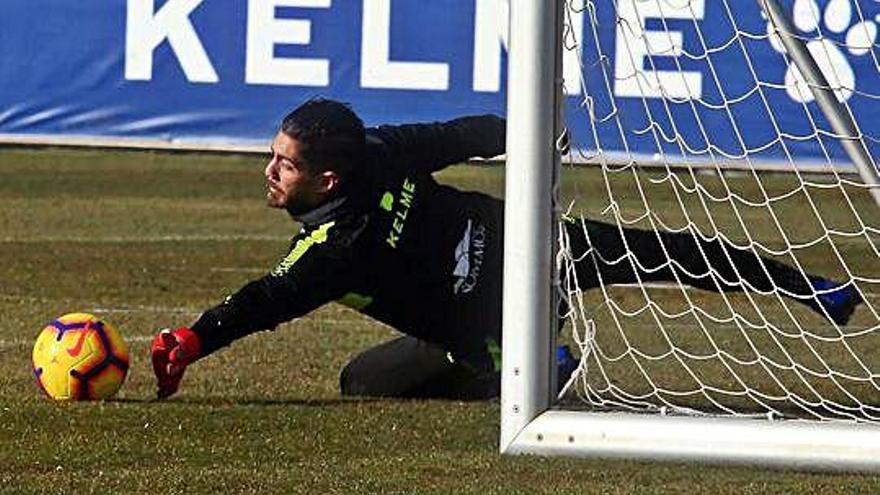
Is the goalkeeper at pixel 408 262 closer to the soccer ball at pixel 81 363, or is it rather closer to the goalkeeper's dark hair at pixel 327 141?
the goalkeeper's dark hair at pixel 327 141

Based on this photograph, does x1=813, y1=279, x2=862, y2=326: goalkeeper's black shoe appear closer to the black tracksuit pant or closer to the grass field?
the black tracksuit pant

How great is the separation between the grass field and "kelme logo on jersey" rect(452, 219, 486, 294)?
0.44m

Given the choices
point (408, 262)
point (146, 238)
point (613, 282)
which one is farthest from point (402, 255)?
point (146, 238)

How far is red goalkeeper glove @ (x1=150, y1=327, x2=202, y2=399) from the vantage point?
27.8 feet

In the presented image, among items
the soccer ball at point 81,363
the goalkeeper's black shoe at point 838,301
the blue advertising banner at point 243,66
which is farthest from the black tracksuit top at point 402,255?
the blue advertising banner at point 243,66

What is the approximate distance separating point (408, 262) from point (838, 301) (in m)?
1.70

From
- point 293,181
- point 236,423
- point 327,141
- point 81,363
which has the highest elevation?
point 327,141

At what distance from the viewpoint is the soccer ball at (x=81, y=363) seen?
880cm

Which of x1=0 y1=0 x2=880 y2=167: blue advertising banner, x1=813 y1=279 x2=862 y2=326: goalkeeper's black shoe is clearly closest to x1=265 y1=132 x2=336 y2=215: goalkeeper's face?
x1=813 y1=279 x2=862 y2=326: goalkeeper's black shoe

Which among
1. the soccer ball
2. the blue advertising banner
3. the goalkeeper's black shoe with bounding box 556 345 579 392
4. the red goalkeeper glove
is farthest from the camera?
the blue advertising banner

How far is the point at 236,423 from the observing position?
838 cm

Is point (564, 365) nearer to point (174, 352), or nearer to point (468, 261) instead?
point (468, 261)

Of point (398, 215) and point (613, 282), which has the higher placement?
point (398, 215)

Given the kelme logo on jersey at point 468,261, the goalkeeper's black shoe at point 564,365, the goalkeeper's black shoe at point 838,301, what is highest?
the kelme logo on jersey at point 468,261
